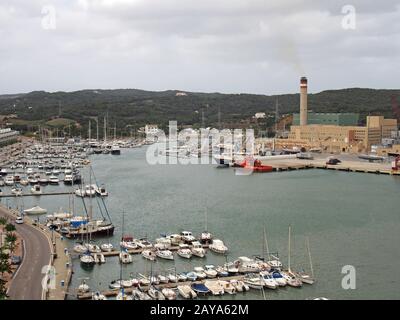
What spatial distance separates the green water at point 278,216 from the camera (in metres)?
5.55

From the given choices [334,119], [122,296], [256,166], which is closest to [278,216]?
[122,296]

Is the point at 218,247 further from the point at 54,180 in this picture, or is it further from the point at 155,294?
the point at 54,180

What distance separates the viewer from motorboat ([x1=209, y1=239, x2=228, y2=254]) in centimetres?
636

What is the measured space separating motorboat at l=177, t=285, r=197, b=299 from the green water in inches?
14.2

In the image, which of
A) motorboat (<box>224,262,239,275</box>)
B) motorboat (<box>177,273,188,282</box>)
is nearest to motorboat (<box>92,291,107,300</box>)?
motorboat (<box>177,273,188,282</box>)

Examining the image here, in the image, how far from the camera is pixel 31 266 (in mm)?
5238

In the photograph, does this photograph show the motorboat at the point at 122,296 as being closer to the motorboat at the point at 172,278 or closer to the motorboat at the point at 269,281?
the motorboat at the point at 172,278

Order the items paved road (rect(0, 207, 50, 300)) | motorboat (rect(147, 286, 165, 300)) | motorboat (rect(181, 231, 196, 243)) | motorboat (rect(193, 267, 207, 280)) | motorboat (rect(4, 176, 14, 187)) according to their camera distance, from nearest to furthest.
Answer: paved road (rect(0, 207, 50, 300))
motorboat (rect(147, 286, 165, 300))
motorboat (rect(193, 267, 207, 280))
motorboat (rect(181, 231, 196, 243))
motorboat (rect(4, 176, 14, 187))

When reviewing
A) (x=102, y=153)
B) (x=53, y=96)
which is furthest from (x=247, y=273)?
(x=53, y=96)

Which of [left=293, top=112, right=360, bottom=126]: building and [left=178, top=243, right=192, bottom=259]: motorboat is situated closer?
[left=178, top=243, right=192, bottom=259]: motorboat

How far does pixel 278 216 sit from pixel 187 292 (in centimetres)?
386

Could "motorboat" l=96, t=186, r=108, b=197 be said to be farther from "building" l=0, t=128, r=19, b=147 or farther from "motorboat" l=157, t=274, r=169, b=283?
"building" l=0, t=128, r=19, b=147

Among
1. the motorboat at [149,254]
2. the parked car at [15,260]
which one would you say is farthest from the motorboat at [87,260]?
the parked car at [15,260]

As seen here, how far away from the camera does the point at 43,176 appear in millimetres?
13438
